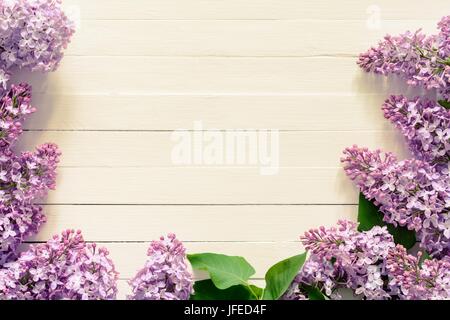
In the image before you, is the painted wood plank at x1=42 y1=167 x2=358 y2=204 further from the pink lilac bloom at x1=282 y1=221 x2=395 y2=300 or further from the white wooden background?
the pink lilac bloom at x1=282 y1=221 x2=395 y2=300

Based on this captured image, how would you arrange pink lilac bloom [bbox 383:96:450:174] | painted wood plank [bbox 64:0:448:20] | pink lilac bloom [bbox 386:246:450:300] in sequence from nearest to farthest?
pink lilac bloom [bbox 386:246:450:300] → pink lilac bloom [bbox 383:96:450:174] → painted wood plank [bbox 64:0:448:20]

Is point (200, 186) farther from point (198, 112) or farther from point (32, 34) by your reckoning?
point (32, 34)

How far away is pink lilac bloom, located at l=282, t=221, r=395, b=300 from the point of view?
1545mm

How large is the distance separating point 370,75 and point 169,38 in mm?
574

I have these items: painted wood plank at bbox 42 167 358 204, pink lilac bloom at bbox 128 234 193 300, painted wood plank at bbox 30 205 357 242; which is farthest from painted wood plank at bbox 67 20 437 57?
pink lilac bloom at bbox 128 234 193 300

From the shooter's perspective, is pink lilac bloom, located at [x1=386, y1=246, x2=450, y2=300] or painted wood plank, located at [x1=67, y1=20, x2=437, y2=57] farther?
painted wood plank, located at [x1=67, y1=20, x2=437, y2=57]

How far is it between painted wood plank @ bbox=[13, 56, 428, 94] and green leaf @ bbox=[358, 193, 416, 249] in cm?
33

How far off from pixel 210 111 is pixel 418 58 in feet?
1.90

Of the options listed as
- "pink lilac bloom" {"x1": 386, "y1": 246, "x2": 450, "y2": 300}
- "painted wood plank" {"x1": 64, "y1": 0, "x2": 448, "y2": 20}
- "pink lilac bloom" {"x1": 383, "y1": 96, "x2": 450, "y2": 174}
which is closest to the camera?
"pink lilac bloom" {"x1": 386, "y1": 246, "x2": 450, "y2": 300}

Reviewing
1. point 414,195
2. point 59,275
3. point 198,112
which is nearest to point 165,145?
point 198,112

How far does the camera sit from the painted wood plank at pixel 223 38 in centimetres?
169

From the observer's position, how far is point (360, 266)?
155 cm

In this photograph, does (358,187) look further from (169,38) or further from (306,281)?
(169,38)
